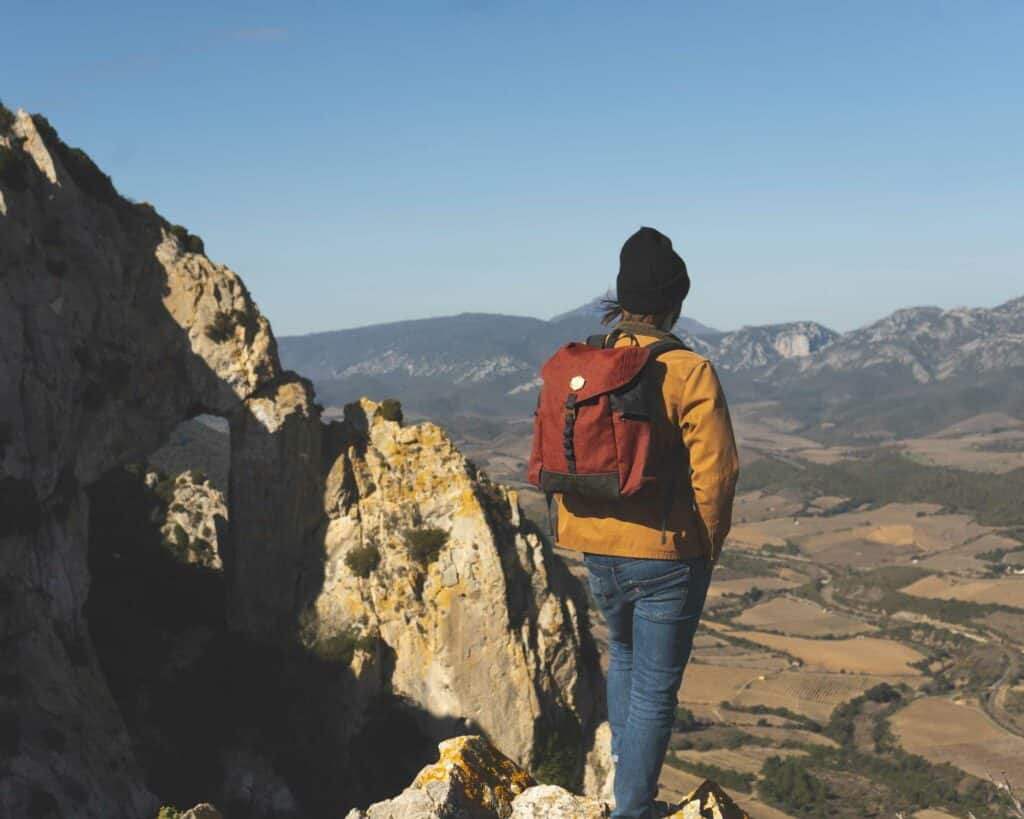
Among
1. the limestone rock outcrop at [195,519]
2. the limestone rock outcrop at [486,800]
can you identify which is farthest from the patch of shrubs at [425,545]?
the limestone rock outcrop at [486,800]

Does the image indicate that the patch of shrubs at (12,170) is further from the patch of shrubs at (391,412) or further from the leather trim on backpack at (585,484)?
the leather trim on backpack at (585,484)

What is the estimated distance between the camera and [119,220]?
31453mm

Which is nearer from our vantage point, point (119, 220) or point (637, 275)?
point (637, 275)

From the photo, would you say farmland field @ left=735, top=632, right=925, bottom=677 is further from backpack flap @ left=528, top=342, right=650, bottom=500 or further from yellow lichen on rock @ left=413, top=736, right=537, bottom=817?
backpack flap @ left=528, top=342, right=650, bottom=500

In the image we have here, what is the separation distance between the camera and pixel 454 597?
3222cm

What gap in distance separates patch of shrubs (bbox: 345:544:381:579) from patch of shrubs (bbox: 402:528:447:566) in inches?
52.3

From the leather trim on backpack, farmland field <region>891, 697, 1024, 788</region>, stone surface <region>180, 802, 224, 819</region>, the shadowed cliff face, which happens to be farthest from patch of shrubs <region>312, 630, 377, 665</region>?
farmland field <region>891, 697, 1024, 788</region>

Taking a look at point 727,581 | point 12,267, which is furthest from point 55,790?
point 727,581

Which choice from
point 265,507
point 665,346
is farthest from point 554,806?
point 265,507

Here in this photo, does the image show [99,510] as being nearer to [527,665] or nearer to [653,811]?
[527,665]

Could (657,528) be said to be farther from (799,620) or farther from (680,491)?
(799,620)

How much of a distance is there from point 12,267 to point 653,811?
76.0ft

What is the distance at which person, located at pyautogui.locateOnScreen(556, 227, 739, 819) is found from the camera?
703 cm

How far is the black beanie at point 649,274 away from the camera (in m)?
7.68
